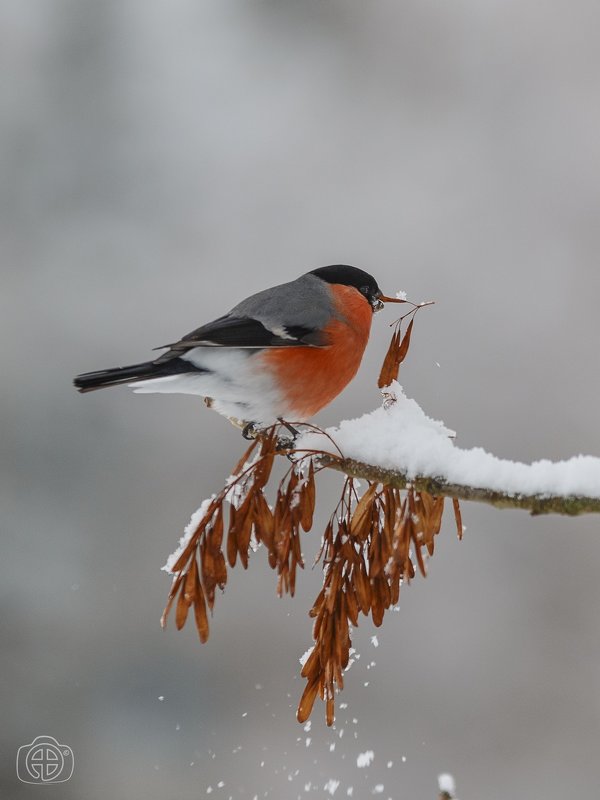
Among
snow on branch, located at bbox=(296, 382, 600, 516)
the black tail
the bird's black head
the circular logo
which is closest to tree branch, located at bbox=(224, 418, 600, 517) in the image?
snow on branch, located at bbox=(296, 382, 600, 516)

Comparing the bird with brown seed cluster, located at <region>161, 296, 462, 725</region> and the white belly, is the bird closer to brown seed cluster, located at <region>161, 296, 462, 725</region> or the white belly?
the white belly

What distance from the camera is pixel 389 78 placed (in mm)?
6969

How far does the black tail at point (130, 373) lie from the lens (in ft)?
5.76

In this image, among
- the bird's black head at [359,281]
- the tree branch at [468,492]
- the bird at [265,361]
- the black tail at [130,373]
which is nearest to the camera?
the tree branch at [468,492]

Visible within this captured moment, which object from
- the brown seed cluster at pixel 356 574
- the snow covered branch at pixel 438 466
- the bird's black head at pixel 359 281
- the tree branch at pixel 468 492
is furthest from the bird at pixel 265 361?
the brown seed cluster at pixel 356 574

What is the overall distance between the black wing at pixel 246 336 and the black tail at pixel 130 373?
0.16ft

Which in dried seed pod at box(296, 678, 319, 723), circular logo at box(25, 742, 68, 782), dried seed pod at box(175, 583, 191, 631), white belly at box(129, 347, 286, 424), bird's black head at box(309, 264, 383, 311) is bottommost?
circular logo at box(25, 742, 68, 782)

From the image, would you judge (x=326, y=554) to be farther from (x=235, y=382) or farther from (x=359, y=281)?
(x=359, y=281)

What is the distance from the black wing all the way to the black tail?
0.05 meters

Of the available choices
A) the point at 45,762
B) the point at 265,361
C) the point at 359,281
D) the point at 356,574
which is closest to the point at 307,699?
the point at 356,574

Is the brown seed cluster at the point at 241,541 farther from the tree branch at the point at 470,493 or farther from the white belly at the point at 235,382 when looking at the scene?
the white belly at the point at 235,382

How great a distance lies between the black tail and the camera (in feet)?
5.76

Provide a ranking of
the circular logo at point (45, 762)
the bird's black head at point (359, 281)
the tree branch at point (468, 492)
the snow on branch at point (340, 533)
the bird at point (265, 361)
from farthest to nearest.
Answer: the circular logo at point (45, 762)
the bird's black head at point (359, 281)
the bird at point (265, 361)
the snow on branch at point (340, 533)
the tree branch at point (468, 492)

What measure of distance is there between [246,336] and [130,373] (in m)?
0.35
